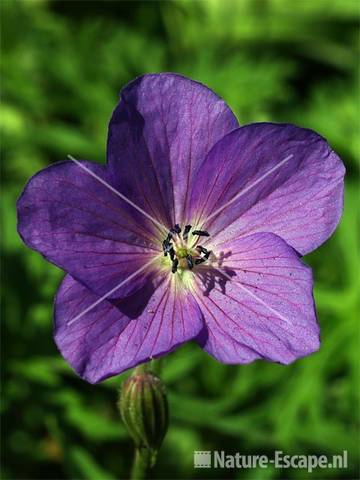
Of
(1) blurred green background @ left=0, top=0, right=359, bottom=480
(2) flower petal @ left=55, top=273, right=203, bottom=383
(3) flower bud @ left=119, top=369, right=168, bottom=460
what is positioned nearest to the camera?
(2) flower petal @ left=55, top=273, right=203, bottom=383

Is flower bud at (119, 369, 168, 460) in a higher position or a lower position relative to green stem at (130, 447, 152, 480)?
higher

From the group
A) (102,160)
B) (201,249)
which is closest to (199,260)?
(201,249)

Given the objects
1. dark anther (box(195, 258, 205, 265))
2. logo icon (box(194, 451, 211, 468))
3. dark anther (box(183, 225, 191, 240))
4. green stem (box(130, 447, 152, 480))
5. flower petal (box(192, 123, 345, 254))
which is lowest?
green stem (box(130, 447, 152, 480))

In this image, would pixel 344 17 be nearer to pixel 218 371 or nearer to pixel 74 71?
pixel 74 71

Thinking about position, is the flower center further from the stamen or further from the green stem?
the green stem

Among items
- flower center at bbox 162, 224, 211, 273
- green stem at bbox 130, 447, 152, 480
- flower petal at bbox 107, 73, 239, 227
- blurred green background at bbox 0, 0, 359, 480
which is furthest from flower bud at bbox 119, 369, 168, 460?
blurred green background at bbox 0, 0, 359, 480

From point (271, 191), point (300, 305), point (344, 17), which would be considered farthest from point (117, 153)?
point (344, 17)

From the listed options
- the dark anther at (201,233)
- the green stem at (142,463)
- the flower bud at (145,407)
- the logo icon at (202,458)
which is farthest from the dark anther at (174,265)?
the logo icon at (202,458)
